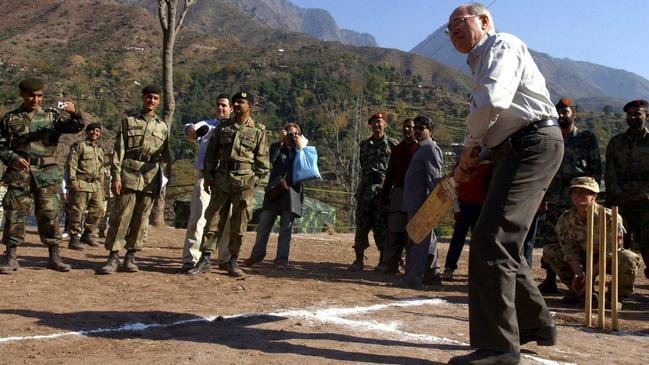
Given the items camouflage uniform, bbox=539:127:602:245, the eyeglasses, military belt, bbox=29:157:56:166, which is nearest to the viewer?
the eyeglasses

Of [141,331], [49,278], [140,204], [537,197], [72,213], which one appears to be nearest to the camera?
[537,197]

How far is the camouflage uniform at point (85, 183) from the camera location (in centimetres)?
994

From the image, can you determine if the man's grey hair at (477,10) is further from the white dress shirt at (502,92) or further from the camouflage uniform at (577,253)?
the camouflage uniform at (577,253)

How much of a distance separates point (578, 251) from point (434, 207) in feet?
8.17

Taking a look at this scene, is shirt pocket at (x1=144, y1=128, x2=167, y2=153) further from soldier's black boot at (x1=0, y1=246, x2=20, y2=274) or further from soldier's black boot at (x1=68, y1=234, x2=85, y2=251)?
soldier's black boot at (x1=68, y1=234, x2=85, y2=251)

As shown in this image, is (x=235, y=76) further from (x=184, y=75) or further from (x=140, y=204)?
(x=140, y=204)

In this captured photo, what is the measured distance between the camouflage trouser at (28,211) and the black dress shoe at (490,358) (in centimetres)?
497

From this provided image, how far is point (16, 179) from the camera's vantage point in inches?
270

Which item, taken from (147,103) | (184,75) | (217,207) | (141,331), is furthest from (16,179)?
(184,75)

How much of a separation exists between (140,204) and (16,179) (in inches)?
50.1

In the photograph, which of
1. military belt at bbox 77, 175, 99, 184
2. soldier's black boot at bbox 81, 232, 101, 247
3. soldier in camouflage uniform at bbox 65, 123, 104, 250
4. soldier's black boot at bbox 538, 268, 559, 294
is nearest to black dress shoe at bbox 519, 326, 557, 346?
soldier's black boot at bbox 538, 268, 559, 294

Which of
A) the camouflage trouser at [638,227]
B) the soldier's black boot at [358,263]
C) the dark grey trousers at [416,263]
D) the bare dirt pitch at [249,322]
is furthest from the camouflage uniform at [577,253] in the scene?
the soldier's black boot at [358,263]

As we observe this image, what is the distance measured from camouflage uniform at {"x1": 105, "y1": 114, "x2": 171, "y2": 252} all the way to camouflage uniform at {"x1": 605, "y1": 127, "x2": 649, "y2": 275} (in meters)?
5.06

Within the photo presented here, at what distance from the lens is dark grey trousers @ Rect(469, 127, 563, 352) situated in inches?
148
